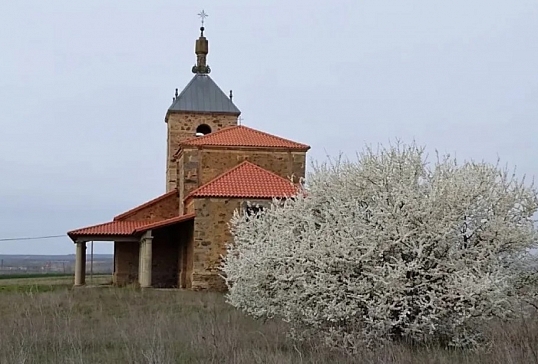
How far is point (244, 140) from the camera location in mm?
28781

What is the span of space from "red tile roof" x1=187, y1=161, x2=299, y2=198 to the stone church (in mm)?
32

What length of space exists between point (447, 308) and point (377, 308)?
3.24ft

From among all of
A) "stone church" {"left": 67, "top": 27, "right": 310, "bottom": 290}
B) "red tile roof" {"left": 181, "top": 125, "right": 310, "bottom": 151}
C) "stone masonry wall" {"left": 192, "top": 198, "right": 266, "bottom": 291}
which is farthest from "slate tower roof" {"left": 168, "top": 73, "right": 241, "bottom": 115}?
"stone masonry wall" {"left": 192, "top": 198, "right": 266, "bottom": 291}

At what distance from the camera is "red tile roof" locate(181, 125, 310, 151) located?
28.4 metres

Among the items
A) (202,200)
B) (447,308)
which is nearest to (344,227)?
(447,308)

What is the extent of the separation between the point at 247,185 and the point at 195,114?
1090 centimetres

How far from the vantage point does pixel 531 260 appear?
11.0 meters

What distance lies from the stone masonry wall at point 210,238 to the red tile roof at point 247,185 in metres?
0.26

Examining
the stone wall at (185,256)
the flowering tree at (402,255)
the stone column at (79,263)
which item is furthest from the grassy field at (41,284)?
the flowering tree at (402,255)

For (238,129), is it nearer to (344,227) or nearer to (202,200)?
(202,200)

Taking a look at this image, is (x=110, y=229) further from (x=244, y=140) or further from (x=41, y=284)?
(x=244, y=140)

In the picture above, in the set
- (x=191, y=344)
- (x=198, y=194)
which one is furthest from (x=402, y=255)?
(x=198, y=194)

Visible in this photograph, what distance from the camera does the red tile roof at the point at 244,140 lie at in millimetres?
28406

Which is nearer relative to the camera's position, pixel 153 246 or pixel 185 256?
pixel 185 256
